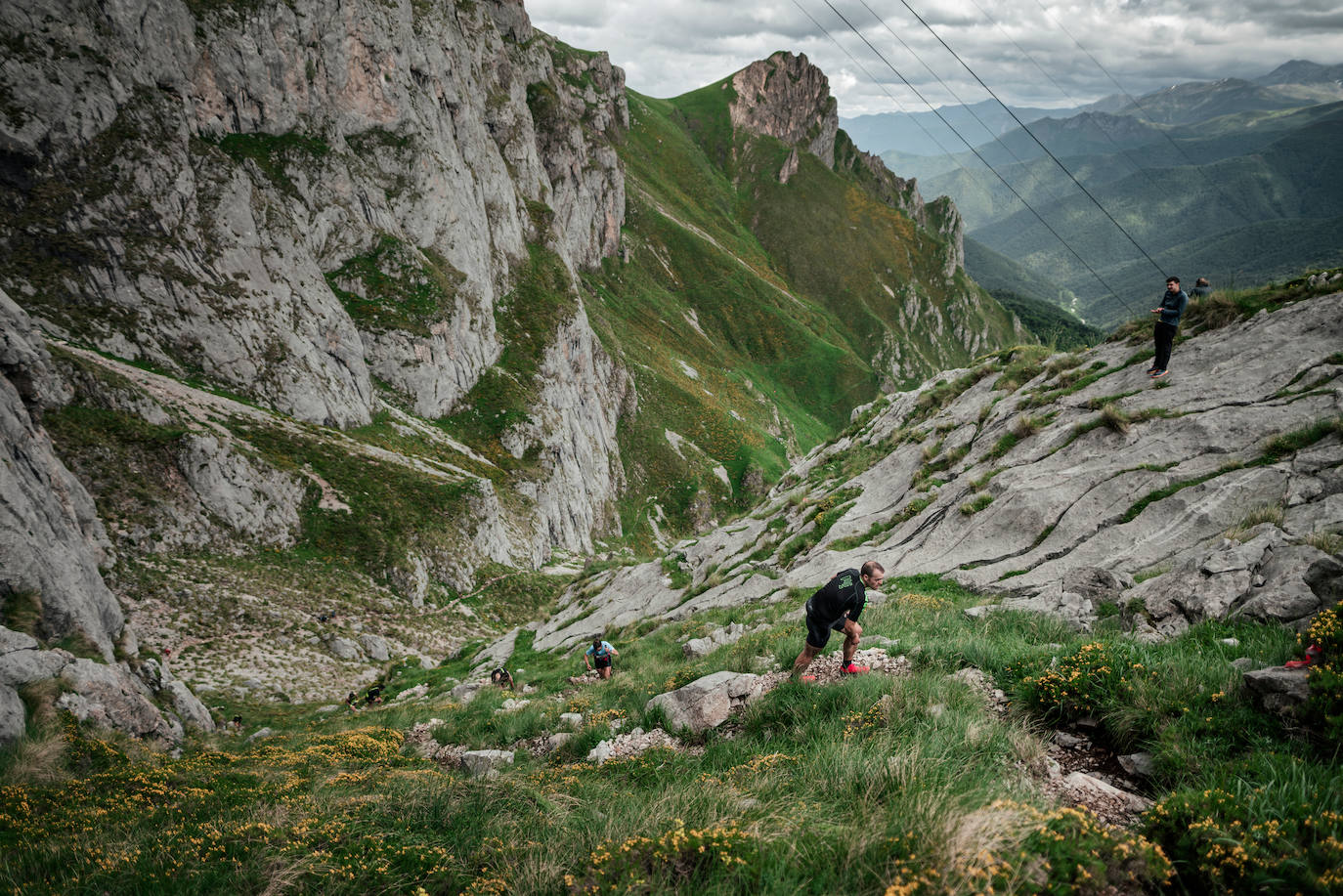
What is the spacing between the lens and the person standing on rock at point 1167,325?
1486 cm

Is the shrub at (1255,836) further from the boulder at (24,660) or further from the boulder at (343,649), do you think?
the boulder at (343,649)

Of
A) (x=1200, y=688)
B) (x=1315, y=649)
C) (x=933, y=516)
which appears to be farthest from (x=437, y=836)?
(x=933, y=516)

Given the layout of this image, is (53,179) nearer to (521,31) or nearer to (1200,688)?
(1200,688)

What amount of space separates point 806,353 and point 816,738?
121708mm

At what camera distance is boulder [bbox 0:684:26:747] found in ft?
35.3

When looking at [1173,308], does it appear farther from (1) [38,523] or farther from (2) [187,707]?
(1) [38,523]

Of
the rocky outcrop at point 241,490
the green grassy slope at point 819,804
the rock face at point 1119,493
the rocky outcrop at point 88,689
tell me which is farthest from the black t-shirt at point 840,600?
the rocky outcrop at point 241,490

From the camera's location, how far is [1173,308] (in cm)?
1506

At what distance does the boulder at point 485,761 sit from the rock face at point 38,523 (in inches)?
517

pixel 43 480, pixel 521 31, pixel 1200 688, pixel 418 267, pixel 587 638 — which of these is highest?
pixel 521 31

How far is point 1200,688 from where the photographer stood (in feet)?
19.1

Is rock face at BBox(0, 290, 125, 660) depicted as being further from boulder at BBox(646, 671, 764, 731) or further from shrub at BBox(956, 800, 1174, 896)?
shrub at BBox(956, 800, 1174, 896)

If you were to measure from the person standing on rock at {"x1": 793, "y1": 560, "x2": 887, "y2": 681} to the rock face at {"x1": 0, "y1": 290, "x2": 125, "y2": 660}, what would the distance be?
18954 millimetres

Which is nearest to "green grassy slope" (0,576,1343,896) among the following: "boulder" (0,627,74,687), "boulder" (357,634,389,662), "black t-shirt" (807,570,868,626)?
"black t-shirt" (807,570,868,626)
